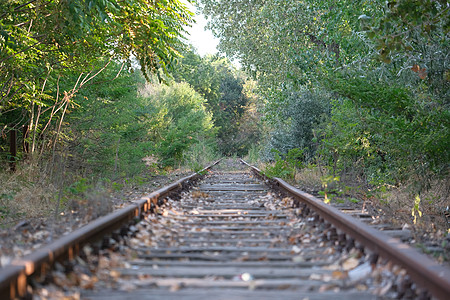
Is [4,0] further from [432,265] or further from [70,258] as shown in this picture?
[432,265]

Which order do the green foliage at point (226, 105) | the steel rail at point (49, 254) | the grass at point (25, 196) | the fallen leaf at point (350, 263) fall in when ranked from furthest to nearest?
the green foliage at point (226, 105)
the grass at point (25, 196)
the fallen leaf at point (350, 263)
the steel rail at point (49, 254)

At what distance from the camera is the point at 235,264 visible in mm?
3693

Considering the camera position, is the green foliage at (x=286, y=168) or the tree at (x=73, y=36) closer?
the tree at (x=73, y=36)

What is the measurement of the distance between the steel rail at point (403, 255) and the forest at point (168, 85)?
2351 mm

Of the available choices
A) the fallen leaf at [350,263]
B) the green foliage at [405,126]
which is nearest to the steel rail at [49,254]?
the fallen leaf at [350,263]

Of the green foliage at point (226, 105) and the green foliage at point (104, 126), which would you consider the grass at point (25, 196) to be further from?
the green foliage at point (226, 105)

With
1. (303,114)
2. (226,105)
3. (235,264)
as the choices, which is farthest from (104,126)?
(226,105)

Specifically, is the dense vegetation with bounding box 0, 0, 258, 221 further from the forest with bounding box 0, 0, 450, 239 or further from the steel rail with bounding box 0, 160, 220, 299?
the steel rail with bounding box 0, 160, 220, 299

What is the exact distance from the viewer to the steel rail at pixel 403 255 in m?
2.59

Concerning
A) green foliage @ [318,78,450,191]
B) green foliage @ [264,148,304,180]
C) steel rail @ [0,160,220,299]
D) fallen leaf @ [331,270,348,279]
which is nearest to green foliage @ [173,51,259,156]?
green foliage @ [264,148,304,180]

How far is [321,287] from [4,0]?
254 inches

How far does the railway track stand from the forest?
159 cm

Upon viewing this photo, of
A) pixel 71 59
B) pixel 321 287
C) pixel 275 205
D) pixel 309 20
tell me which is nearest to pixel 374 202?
pixel 275 205

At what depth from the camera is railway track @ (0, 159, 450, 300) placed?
113 inches
